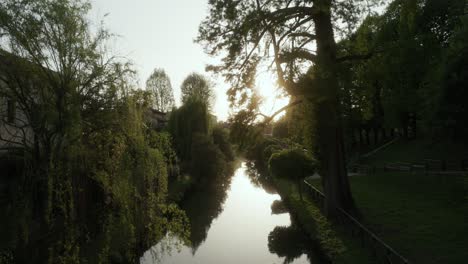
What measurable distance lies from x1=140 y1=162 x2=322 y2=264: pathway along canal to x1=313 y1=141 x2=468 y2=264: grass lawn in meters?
3.35

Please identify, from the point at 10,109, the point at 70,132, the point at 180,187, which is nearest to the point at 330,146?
the point at 70,132

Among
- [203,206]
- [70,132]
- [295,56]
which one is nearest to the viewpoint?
[70,132]

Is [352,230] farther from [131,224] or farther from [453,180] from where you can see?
[453,180]

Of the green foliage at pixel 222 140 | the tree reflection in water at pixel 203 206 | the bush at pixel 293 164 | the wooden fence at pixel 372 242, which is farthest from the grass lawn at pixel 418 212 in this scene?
the green foliage at pixel 222 140

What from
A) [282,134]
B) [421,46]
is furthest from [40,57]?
[282,134]

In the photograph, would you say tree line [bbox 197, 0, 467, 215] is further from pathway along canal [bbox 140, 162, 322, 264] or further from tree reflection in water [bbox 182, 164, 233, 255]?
tree reflection in water [bbox 182, 164, 233, 255]

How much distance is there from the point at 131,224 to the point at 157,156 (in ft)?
6.14

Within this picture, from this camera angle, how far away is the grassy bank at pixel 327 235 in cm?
1103

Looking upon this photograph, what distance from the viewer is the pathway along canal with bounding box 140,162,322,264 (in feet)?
46.8

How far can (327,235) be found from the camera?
13.7 metres

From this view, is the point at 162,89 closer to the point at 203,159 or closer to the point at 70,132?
the point at 203,159

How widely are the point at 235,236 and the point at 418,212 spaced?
29.5 feet

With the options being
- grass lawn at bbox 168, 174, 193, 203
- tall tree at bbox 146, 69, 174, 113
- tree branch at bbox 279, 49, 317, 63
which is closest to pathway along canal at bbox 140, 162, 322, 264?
grass lawn at bbox 168, 174, 193, 203

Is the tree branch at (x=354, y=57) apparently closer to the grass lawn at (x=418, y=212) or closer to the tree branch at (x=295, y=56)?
the tree branch at (x=295, y=56)
